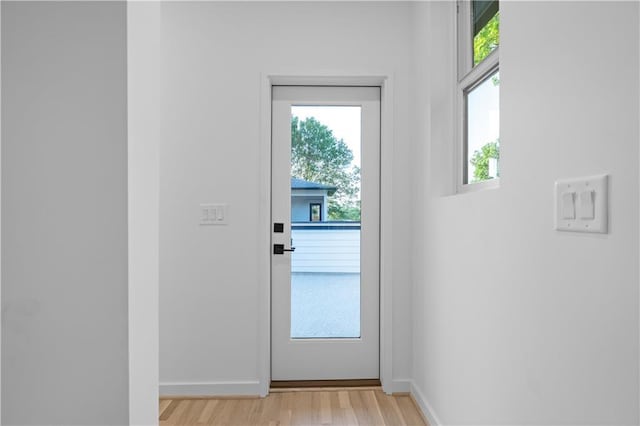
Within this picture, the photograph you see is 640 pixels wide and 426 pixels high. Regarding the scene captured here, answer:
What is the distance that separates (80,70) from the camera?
2.38ft

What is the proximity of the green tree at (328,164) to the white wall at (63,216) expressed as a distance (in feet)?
6.88

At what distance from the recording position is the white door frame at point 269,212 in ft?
8.64

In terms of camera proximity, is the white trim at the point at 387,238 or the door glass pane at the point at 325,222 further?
the door glass pane at the point at 325,222

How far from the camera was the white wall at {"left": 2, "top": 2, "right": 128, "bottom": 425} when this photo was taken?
2.33 ft

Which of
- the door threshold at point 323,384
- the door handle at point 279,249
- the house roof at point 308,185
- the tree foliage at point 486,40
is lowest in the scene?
the door threshold at point 323,384

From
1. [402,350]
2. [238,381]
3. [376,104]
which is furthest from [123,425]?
[376,104]

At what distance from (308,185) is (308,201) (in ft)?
0.35

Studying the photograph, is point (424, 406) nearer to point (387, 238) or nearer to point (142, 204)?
point (387, 238)

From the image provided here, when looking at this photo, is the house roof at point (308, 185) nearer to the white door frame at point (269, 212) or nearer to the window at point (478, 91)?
the white door frame at point (269, 212)

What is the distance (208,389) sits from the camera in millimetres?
2633

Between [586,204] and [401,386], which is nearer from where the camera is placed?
[586,204]

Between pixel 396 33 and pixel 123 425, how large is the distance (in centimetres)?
260

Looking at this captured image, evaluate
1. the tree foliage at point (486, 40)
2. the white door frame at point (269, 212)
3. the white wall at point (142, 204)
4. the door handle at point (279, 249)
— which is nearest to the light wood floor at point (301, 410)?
the white door frame at point (269, 212)

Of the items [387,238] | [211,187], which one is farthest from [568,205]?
[211,187]
